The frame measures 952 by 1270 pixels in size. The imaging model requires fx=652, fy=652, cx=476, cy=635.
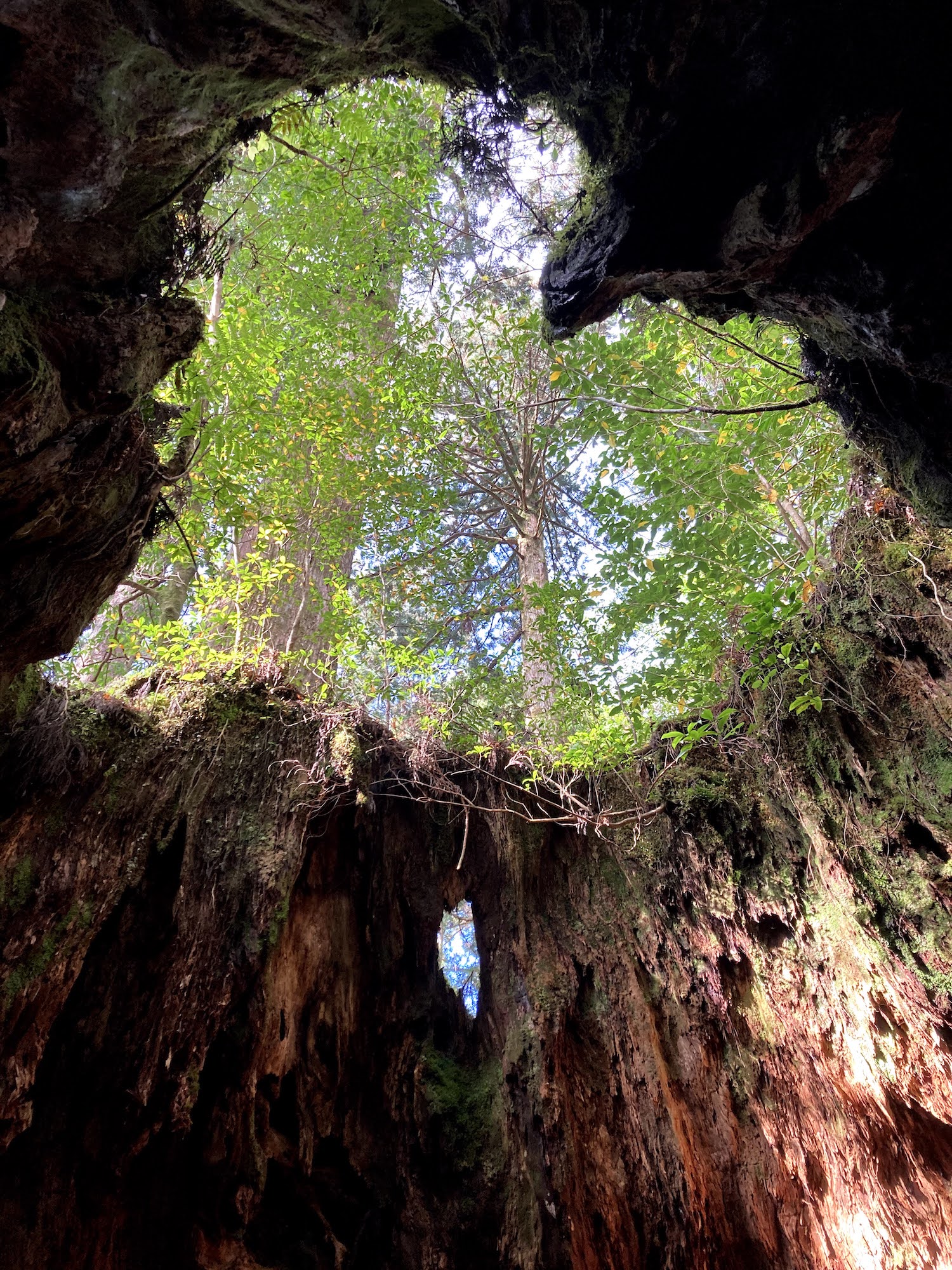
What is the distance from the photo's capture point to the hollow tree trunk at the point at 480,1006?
388cm

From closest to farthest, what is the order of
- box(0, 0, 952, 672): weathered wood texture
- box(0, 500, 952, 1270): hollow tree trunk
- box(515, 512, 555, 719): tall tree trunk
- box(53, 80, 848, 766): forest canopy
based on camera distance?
box(0, 0, 952, 672): weathered wood texture
box(0, 500, 952, 1270): hollow tree trunk
box(53, 80, 848, 766): forest canopy
box(515, 512, 555, 719): tall tree trunk

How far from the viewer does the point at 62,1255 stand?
3.50 metres

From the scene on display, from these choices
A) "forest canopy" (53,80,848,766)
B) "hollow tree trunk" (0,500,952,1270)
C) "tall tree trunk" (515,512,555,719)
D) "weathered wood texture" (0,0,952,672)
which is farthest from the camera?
"tall tree trunk" (515,512,555,719)

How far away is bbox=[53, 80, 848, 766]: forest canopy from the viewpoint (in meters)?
5.13

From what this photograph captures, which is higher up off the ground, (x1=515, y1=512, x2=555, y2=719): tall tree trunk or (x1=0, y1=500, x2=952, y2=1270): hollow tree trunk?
(x1=515, y1=512, x2=555, y2=719): tall tree trunk

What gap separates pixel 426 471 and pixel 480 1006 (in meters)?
6.60

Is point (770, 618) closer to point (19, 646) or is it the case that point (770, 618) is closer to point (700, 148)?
point (700, 148)

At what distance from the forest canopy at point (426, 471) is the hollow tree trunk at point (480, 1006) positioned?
2.42 feet

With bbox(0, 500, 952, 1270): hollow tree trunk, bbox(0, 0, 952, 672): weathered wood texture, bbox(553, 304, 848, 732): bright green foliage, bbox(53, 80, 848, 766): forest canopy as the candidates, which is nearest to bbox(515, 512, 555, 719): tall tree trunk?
bbox(53, 80, 848, 766): forest canopy

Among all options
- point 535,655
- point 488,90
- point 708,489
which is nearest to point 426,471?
point 535,655

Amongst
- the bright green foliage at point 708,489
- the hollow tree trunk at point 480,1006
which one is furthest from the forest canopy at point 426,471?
the hollow tree trunk at point 480,1006

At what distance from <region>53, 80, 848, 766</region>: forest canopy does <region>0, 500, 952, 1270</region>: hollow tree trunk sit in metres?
0.74

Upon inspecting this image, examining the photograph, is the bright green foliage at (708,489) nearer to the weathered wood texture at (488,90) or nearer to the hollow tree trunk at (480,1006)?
the hollow tree trunk at (480,1006)

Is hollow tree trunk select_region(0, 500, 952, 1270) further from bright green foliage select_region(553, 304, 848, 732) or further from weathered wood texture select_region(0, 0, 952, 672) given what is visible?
weathered wood texture select_region(0, 0, 952, 672)
